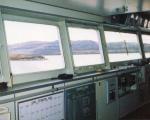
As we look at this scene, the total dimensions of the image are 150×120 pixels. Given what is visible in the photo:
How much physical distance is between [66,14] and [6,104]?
1.77m

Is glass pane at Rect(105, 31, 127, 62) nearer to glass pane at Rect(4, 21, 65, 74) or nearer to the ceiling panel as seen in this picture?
the ceiling panel

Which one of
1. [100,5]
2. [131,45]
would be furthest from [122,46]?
[100,5]

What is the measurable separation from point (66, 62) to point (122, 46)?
2469 mm

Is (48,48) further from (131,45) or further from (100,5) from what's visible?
(131,45)

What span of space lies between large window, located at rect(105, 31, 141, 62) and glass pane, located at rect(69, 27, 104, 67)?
0.50m

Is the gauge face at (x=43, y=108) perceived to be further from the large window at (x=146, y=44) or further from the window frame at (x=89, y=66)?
the large window at (x=146, y=44)

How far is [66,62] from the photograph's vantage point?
3.77m

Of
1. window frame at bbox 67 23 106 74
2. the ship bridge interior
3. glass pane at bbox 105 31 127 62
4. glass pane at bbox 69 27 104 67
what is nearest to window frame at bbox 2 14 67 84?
the ship bridge interior

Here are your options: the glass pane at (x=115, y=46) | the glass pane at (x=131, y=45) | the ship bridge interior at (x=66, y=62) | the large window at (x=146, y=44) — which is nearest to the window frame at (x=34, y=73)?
the ship bridge interior at (x=66, y=62)

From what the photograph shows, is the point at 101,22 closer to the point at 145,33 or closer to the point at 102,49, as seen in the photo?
the point at 102,49

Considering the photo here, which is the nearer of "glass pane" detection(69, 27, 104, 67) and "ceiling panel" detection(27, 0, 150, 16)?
"ceiling panel" detection(27, 0, 150, 16)

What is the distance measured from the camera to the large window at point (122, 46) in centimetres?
529

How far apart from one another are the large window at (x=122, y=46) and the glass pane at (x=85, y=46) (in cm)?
50

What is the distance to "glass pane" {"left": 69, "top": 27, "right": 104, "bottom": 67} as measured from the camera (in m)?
4.13
